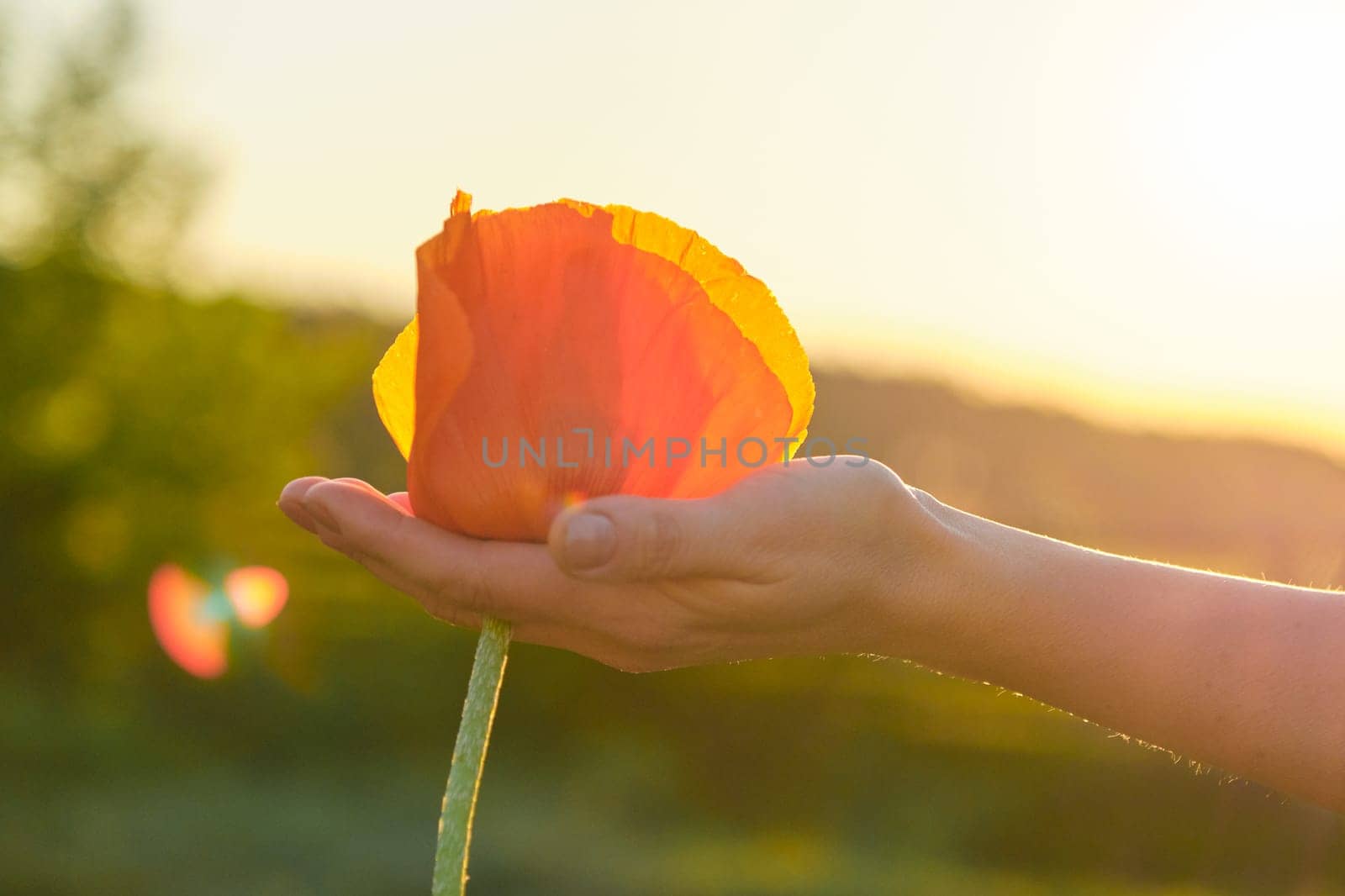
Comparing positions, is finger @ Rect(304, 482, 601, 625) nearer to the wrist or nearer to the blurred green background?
the wrist

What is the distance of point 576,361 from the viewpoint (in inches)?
64.1

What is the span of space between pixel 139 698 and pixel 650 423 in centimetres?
1362

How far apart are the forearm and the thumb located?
→ 0.57 m

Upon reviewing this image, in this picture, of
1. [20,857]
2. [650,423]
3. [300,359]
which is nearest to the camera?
[650,423]

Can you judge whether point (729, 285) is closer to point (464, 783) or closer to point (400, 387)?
point (400, 387)

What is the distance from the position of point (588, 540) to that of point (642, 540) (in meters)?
0.12

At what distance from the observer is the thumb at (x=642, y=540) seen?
1681 millimetres

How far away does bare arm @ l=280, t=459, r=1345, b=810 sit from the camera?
79.4 inches

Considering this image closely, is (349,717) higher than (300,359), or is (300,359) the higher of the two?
(300,359)

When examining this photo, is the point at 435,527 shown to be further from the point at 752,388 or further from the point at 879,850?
the point at 879,850

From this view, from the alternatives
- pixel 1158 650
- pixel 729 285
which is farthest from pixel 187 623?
pixel 729 285

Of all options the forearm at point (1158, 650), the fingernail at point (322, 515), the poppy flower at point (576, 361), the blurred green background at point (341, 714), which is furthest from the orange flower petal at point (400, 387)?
the blurred green background at point (341, 714)

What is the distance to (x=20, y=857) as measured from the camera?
33.2ft

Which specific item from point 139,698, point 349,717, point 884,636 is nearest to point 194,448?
point 139,698
